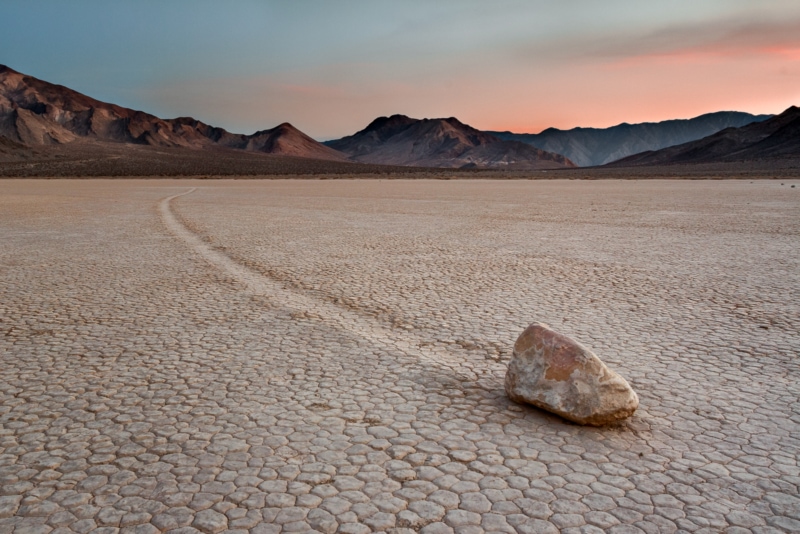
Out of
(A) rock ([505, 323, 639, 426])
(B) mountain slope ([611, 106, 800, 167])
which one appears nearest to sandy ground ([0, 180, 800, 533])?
(A) rock ([505, 323, 639, 426])

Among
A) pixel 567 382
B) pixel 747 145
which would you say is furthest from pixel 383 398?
pixel 747 145

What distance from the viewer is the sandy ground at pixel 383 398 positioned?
9.08 ft

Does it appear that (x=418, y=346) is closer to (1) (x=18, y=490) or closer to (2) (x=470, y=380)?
(2) (x=470, y=380)

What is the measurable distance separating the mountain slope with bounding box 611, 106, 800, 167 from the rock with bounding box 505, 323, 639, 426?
10981 centimetres

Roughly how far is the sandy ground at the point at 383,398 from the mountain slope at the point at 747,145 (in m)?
107

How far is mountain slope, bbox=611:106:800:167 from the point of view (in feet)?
347

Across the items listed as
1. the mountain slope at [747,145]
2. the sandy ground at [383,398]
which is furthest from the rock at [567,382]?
the mountain slope at [747,145]

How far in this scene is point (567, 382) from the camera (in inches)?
141

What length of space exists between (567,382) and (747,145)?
5253 inches

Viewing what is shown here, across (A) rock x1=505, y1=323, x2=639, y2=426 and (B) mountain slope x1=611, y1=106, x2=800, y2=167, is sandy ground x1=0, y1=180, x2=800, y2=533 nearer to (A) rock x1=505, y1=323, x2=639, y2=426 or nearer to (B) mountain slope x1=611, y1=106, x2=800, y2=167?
(A) rock x1=505, y1=323, x2=639, y2=426

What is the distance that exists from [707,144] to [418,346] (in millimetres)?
140084

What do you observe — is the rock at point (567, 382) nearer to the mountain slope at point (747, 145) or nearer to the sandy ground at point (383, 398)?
the sandy ground at point (383, 398)

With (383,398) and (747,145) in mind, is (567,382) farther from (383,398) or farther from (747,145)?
(747,145)

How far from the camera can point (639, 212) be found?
19172mm
